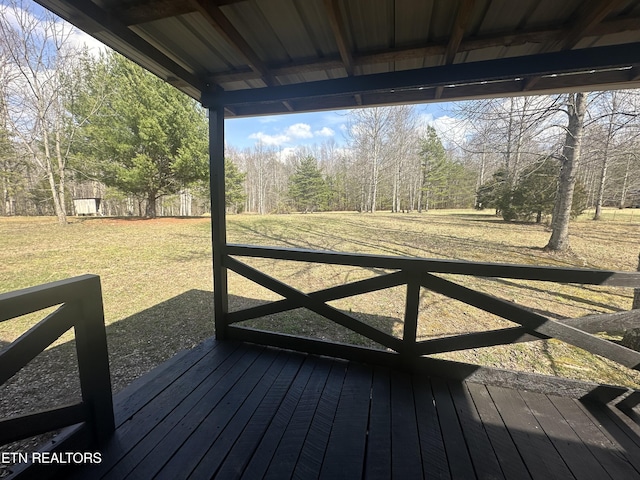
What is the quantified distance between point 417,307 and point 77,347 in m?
2.14

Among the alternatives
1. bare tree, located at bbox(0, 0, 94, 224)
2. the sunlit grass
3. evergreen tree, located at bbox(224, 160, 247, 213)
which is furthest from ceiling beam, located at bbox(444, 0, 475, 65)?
evergreen tree, located at bbox(224, 160, 247, 213)

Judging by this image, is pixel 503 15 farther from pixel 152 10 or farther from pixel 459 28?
pixel 152 10

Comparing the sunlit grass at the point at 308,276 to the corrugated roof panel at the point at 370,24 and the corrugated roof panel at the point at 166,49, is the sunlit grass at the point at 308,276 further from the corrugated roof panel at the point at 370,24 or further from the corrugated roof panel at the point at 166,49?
the corrugated roof panel at the point at 370,24

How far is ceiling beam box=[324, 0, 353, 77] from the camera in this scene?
4.02ft

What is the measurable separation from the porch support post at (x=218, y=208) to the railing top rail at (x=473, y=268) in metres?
0.42

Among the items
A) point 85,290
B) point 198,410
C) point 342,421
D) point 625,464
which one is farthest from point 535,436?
point 85,290

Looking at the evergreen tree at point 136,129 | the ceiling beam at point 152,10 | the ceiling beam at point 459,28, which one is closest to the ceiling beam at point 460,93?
the ceiling beam at point 459,28

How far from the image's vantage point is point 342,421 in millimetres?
1587

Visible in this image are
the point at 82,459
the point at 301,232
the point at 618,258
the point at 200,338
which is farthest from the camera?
the point at 301,232

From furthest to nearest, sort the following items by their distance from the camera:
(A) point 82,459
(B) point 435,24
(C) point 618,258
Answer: (C) point 618,258 → (B) point 435,24 → (A) point 82,459

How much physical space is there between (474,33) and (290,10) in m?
1.07

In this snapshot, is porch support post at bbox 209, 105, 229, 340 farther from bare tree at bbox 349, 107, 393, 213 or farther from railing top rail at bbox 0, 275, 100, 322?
bare tree at bbox 349, 107, 393, 213

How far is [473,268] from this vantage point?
1.87 m

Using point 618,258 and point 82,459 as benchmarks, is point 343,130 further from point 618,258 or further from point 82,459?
point 82,459
